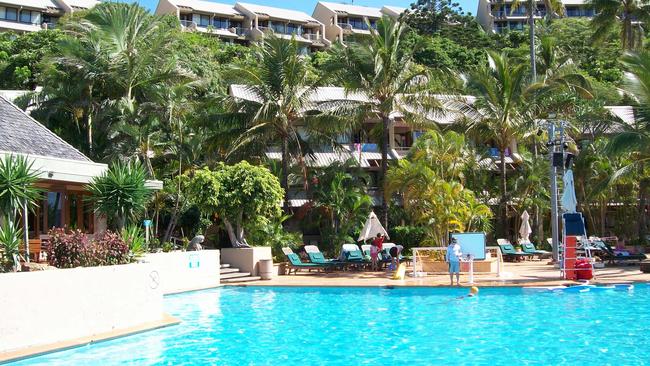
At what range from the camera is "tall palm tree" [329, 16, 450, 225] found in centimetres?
3062

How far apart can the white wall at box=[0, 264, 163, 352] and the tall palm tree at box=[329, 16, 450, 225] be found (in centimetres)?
1808

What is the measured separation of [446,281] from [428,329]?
8.29 m

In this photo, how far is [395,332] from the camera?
13891 millimetres

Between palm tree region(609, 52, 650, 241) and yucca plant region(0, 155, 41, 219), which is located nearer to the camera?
yucca plant region(0, 155, 41, 219)

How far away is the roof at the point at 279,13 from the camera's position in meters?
93.8

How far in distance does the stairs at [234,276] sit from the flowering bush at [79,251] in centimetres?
926

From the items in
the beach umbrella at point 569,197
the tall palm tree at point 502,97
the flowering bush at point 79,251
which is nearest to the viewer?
the flowering bush at point 79,251

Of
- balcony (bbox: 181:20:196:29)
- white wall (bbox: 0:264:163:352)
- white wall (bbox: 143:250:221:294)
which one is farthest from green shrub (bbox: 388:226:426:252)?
balcony (bbox: 181:20:196:29)

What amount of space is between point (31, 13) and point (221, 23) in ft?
76.6

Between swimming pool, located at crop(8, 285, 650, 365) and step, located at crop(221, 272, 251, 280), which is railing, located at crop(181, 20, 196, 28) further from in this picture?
swimming pool, located at crop(8, 285, 650, 365)

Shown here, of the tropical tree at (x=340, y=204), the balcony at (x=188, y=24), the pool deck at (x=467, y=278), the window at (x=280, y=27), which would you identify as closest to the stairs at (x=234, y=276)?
the pool deck at (x=467, y=278)

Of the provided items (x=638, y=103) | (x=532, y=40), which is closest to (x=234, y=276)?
(x=638, y=103)

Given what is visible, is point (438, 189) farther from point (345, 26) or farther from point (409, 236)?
point (345, 26)

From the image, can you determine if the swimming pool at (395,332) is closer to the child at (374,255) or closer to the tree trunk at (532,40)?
the child at (374,255)
